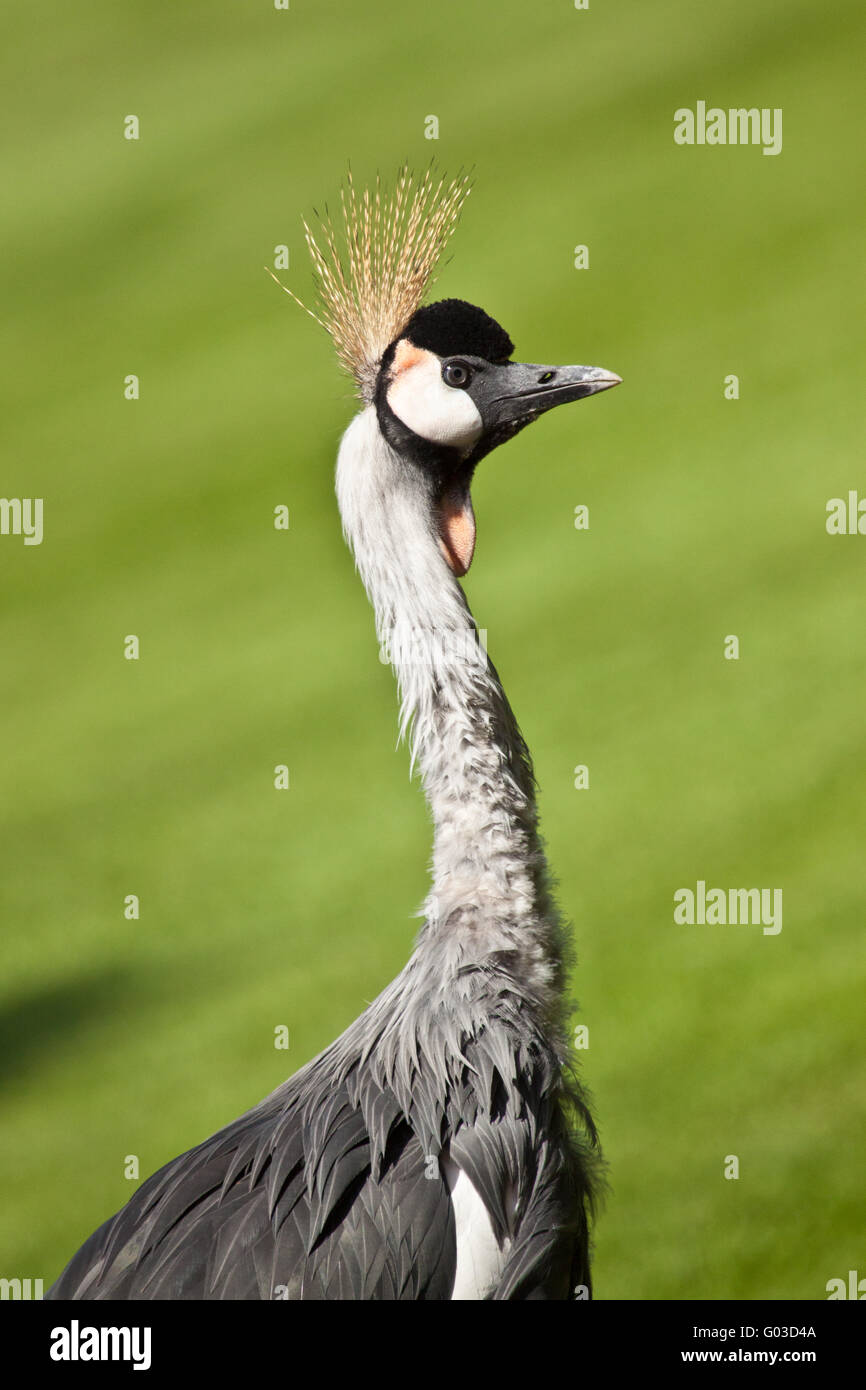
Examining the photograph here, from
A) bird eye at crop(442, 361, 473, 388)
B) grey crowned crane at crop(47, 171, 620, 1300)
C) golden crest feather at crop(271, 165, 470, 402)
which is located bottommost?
grey crowned crane at crop(47, 171, 620, 1300)

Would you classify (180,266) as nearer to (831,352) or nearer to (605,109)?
(605,109)

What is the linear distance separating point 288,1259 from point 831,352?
9033 millimetres

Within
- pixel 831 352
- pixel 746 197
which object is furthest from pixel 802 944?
pixel 746 197

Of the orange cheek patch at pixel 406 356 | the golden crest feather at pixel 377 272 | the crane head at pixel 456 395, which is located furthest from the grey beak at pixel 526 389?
the golden crest feather at pixel 377 272

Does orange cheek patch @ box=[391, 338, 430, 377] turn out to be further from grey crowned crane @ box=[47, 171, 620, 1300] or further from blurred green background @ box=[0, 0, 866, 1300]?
blurred green background @ box=[0, 0, 866, 1300]

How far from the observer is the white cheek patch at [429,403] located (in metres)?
2.89

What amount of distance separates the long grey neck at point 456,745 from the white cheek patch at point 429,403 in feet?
0.24

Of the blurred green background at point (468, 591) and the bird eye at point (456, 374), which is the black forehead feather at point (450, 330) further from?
the blurred green background at point (468, 591)

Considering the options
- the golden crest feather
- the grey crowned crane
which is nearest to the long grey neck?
the grey crowned crane

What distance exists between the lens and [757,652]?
26.1 feet

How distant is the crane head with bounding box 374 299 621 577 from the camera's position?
2904 mm

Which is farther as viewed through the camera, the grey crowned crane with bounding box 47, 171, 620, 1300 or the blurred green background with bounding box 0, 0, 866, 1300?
the blurred green background with bounding box 0, 0, 866, 1300

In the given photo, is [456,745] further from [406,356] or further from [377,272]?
[377,272]

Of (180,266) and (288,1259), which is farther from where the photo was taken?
(180,266)
